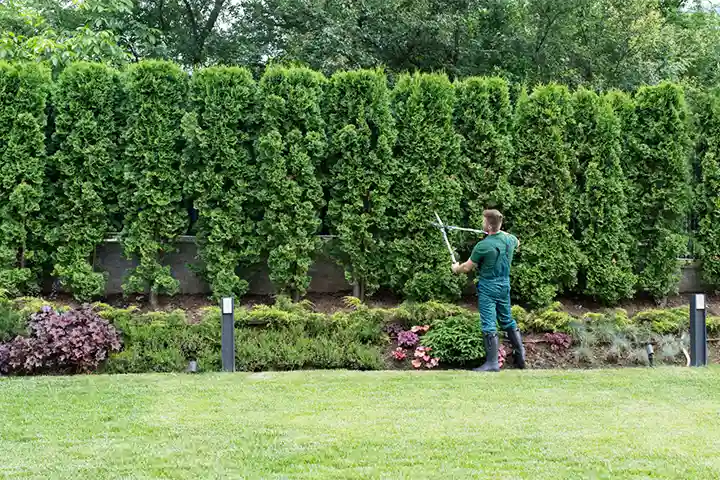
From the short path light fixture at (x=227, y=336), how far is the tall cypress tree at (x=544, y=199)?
3.43 metres

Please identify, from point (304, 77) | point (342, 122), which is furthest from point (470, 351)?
point (304, 77)

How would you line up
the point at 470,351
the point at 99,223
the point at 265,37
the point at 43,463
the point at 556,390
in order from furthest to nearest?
the point at 265,37, the point at 99,223, the point at 470,351, the point at 556,390, the point at 43,463

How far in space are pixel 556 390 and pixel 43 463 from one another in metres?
3.82

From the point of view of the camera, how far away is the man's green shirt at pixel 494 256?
20.7 feet

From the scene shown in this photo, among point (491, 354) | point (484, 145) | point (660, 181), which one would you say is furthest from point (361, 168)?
point (660, 181)

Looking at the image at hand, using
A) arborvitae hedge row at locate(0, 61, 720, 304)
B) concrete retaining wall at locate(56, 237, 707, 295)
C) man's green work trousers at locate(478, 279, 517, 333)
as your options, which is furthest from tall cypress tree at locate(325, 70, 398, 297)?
man's green work trousers at locate(478, 279, 517, 333)

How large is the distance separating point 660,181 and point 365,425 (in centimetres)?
554

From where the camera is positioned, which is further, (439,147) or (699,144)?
(699,144)

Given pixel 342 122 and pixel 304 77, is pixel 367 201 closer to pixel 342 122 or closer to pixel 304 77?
pixel 342 122

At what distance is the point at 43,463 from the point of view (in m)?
3.51

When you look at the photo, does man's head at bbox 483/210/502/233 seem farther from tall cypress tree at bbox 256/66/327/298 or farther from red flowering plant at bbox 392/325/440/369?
tall cypress tree at bbox 256/66/327/298

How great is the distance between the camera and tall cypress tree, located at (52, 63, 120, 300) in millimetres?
7340

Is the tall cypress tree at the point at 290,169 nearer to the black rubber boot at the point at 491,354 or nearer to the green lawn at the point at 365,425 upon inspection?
the green lawn at the point at 365,425

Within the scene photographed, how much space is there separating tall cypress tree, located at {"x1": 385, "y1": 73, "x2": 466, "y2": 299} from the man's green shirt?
122 centimetres
